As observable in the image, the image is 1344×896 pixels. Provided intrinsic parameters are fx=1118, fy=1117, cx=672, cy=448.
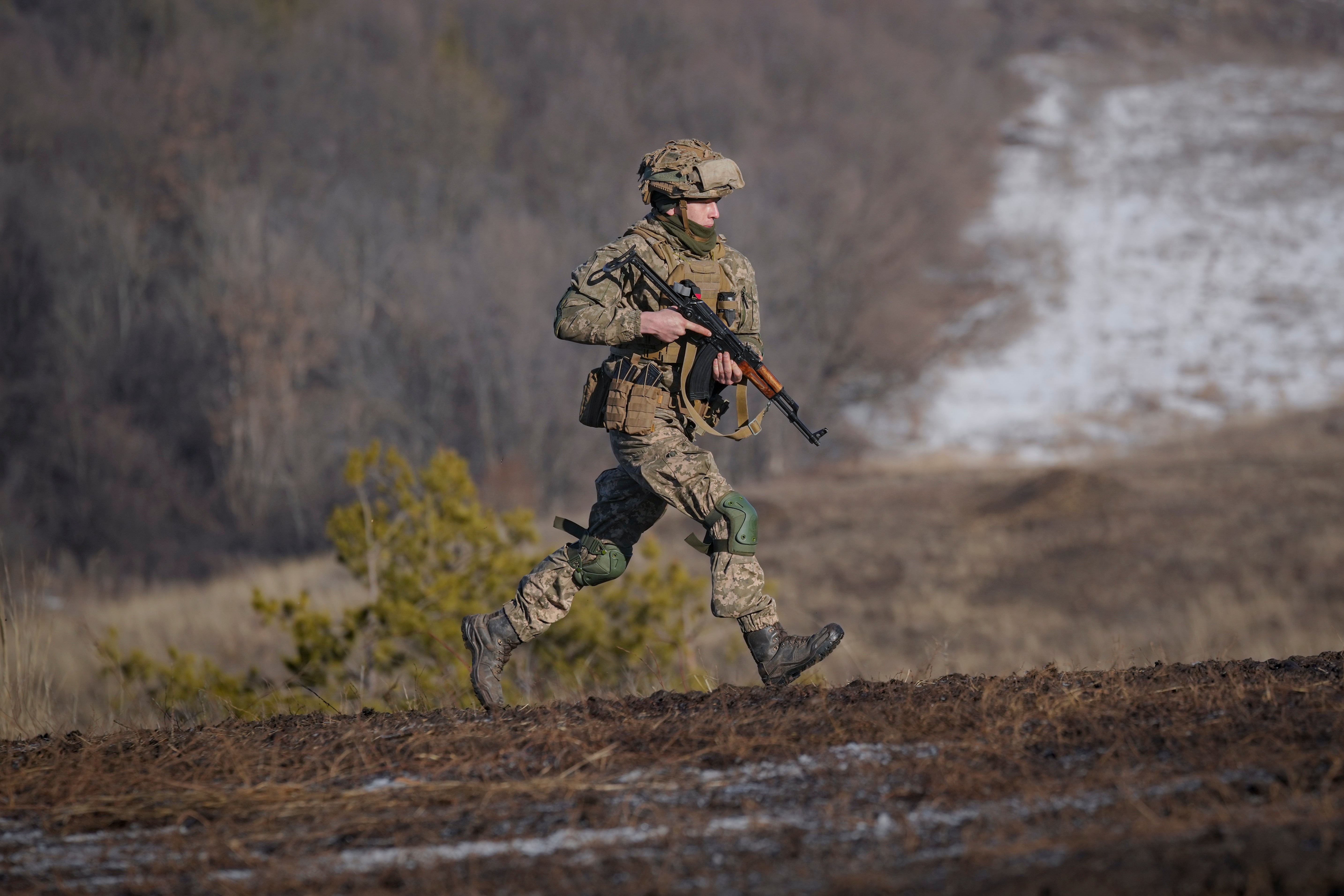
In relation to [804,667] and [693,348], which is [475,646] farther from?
[693,348]

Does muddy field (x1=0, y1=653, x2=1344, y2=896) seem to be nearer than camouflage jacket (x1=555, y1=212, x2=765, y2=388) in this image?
Yes

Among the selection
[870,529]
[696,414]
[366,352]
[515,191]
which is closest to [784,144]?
[515,191]

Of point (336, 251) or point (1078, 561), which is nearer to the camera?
point (1078, 561)

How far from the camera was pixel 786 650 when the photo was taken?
4293mm

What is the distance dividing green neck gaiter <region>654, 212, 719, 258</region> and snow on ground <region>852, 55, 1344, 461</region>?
29.3 m

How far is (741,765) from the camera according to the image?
307cm

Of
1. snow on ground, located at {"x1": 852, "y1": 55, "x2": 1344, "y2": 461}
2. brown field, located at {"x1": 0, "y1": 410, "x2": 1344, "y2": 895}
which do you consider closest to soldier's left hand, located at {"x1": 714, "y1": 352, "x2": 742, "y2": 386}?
brown field, located at {"x1": 0, "y1": 410, "x2": 1344, "y2": 895}

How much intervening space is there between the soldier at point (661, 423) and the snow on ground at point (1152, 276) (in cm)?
2931

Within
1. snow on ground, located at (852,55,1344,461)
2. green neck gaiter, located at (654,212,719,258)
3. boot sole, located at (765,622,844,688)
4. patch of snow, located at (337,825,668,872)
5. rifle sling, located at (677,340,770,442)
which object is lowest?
patch of snow, located at (337,825,668,872)

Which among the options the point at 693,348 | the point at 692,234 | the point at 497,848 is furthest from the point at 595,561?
the point at 497,848

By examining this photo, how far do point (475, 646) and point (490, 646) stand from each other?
0.07 metres

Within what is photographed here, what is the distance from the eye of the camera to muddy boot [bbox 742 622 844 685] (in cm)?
422

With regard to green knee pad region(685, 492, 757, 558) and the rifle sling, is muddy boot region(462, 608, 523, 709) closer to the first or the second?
green knee pad region(685, 492, 757, 558)

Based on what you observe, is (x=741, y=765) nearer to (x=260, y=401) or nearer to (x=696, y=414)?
(x=696, y=414)
